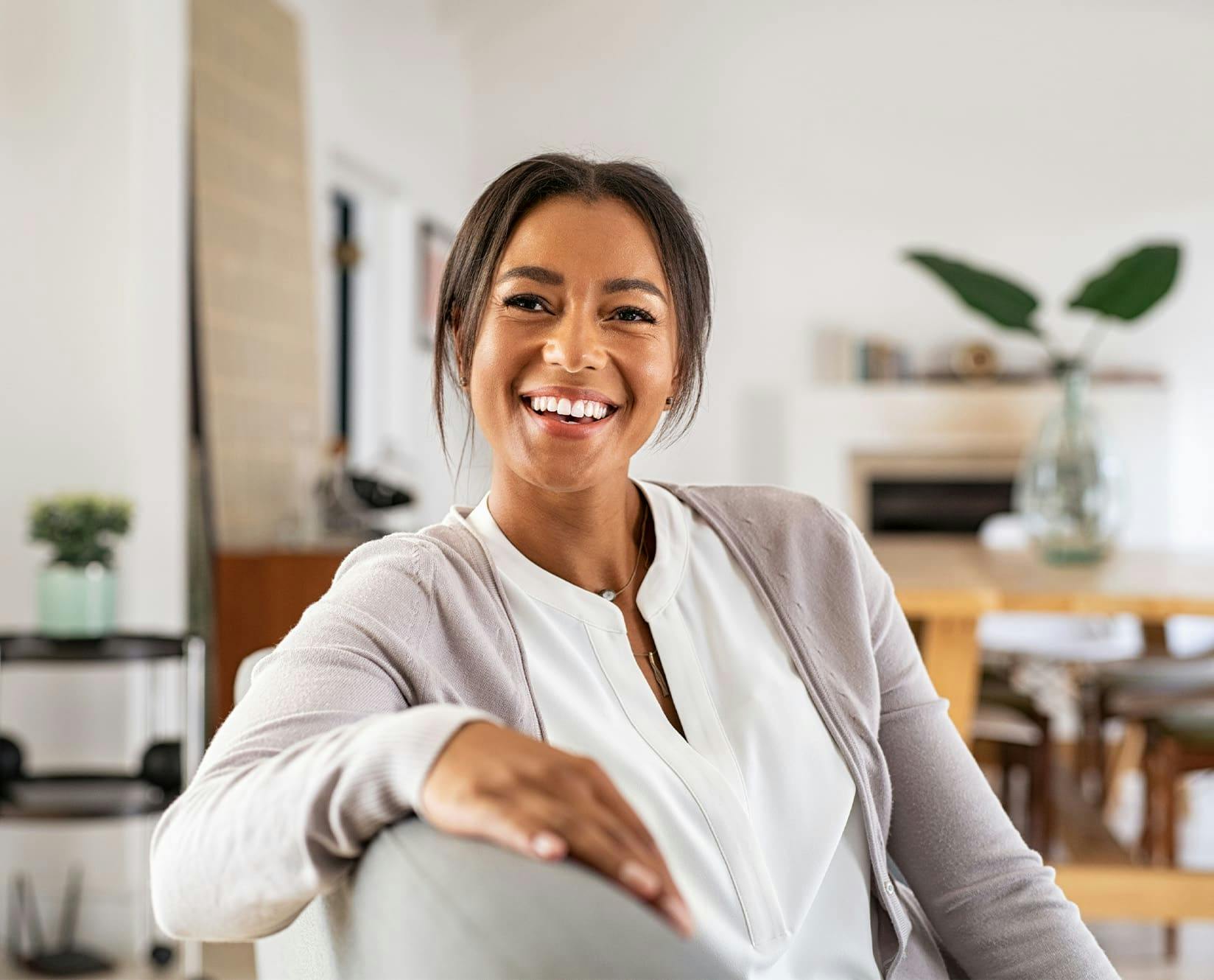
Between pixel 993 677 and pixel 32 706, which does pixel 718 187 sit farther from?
A: pixel 32 706

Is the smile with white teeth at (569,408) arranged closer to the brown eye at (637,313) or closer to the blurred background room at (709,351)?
the brown eye at (637,313)

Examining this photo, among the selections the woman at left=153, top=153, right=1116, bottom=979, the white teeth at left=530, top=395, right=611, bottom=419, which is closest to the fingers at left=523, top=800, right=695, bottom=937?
the woman at left=153, top=153, right=1116, bottom=979

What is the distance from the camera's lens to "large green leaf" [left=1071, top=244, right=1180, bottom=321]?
316cm

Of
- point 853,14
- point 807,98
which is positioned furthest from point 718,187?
point 853,14

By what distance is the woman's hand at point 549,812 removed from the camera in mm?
664

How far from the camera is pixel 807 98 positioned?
22.8 ft

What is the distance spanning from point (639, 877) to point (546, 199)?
23.7 inches

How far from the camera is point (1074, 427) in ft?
10.8

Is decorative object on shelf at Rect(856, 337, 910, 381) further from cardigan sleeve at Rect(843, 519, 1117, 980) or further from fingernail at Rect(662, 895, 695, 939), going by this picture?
fingernail at Rect(662, 895, 695, 939)

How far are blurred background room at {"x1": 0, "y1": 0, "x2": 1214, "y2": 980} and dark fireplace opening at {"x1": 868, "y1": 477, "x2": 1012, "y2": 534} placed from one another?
0.8 inches

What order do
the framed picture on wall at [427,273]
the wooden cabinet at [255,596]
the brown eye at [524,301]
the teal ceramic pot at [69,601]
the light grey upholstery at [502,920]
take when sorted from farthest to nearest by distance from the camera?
the framed picture on wall at [427,273], the wooden cabinet at [255,596], the teal ceramic pot at [69,601], the brown eye at [524,301], the light grey upholstery at [502,920]

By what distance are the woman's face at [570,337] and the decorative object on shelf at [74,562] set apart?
2091mm

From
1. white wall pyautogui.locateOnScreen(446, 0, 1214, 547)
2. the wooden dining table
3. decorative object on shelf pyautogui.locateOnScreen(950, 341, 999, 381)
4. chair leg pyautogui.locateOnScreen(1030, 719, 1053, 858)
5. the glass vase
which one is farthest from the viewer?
decorative object on shelf pyautogui.locateOnScreen(950, 341, 999, 381)

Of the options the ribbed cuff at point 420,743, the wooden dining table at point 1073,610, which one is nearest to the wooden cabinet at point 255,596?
the wooden dining table at point 1073,610
